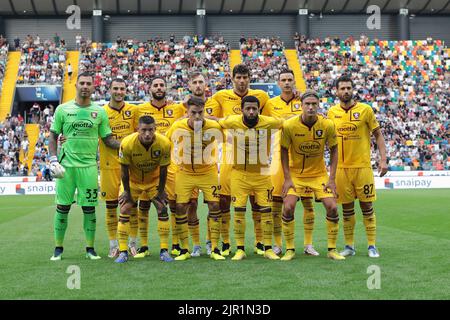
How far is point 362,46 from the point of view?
147 ft

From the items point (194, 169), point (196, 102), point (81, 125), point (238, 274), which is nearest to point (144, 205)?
point (194, 169)

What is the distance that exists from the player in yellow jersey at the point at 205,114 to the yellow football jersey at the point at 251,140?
1.76ft

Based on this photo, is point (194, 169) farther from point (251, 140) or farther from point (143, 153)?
point (251, 140)

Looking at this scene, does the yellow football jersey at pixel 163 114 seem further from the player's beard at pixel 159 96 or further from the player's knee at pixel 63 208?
the player's knee at pixel 63 208

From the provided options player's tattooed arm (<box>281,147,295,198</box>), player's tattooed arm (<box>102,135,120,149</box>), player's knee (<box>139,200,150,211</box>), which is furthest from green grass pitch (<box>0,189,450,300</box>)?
player's tattooed arm (<box>102,135,120,149</box>)

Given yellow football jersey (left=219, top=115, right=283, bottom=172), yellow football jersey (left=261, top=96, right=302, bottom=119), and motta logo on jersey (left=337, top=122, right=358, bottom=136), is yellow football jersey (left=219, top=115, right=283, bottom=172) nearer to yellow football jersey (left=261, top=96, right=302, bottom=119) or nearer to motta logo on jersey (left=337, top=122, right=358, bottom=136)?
yellow football jersey (left=261, top=96, right=302, bottom=119)

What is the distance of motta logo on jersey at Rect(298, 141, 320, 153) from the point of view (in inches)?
323

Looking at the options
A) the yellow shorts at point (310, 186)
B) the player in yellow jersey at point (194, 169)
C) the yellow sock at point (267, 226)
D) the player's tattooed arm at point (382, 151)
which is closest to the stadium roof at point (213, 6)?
the player's tattooed arm at point (382, 151)

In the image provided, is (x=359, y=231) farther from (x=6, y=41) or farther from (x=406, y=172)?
(x=6, y=41)

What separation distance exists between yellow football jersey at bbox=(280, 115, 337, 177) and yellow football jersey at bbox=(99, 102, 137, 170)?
8.14 feet

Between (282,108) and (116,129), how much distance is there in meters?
2.59

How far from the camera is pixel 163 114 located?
9.07 m
